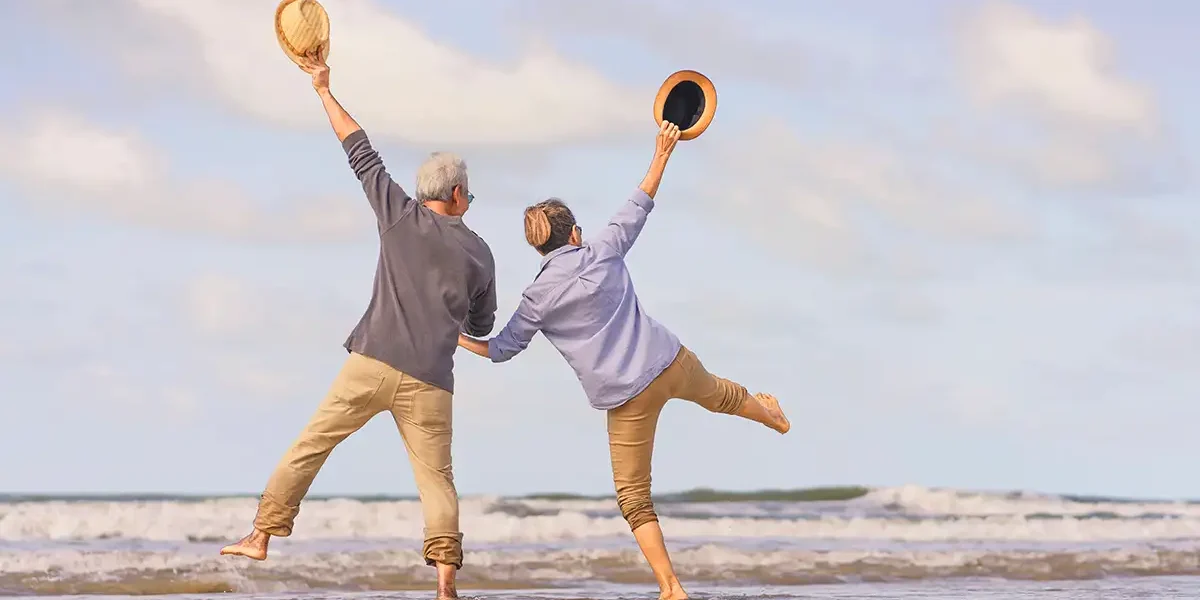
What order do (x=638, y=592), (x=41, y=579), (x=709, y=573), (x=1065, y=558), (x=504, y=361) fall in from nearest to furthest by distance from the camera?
1. (x=504, y=361)
2. (x=638, y=592)
3. (x=41, y=579)
4. (x=709, y=573)
5. (x=1065, y=558)

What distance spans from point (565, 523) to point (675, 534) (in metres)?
1.20

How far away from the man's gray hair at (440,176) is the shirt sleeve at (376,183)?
0.37 ft

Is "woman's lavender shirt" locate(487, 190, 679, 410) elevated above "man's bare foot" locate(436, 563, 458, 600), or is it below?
above

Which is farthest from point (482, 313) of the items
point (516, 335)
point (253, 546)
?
point (253, 546)

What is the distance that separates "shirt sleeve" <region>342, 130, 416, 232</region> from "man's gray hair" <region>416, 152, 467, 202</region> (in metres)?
0.11

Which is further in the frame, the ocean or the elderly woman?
the ocean

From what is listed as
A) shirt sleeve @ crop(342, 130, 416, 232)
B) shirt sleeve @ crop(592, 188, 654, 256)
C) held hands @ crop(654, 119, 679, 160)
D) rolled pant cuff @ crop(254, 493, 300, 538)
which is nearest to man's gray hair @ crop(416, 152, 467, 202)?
shirt sleeve @ crop(342, 130, 416, 232)

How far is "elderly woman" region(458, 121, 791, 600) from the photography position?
562 cm

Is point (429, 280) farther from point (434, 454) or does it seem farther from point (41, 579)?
point (41, 579)

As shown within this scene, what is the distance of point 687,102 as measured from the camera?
19.6 feet

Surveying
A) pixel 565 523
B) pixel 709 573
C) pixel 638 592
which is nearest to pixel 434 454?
pixel 638 592

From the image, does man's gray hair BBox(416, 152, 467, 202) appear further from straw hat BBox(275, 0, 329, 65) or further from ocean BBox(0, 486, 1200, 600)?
ocean BBox(0, 486, 1200, 600)

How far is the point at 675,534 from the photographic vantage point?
13.1m

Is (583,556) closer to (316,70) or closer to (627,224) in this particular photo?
(627,224)
